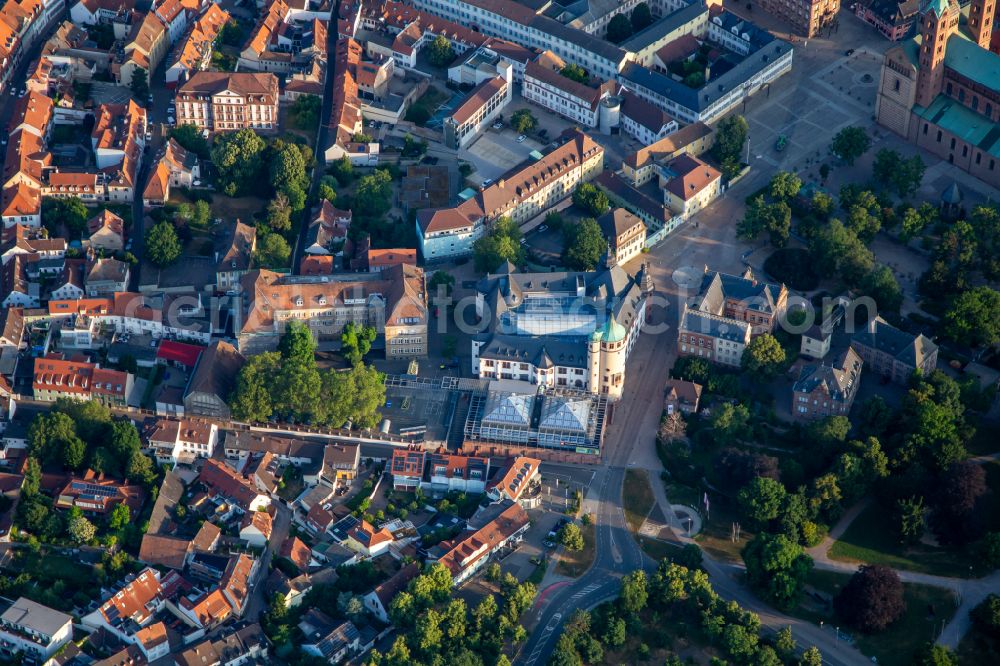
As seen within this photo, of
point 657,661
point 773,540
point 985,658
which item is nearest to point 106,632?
point 657,661

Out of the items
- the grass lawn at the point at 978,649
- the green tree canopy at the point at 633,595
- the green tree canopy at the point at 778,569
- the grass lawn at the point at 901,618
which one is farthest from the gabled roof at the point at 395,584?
the grass lawn at the point at 978,649

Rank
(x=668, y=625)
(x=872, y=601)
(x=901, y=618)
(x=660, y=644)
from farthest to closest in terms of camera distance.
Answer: (x=668, y=625) < (x=901, y=618) < (x=660, y=644) < (x=872, y=601)

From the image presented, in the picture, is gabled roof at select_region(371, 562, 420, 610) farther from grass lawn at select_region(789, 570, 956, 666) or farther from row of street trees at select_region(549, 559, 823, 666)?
grass lawn at select_region(789, 570, 956, 666)

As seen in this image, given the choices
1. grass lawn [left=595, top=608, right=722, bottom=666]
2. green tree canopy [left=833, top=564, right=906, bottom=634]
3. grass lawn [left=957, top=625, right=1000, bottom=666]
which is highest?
green tree canopy [left=833, top=564, right=906, bottom=634]

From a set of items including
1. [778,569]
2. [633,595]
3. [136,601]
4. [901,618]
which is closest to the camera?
[901,618]

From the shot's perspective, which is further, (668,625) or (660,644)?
(668,625)

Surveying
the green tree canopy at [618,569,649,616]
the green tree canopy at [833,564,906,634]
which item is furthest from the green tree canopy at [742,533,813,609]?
the green tree canopy at [618,569,649,616]

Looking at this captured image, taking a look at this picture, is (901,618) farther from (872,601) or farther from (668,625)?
(668,625)

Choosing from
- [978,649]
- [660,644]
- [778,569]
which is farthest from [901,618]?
[660,644]

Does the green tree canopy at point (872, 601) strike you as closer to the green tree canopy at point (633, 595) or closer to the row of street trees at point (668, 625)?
the row of street trees at point (668, 625)
